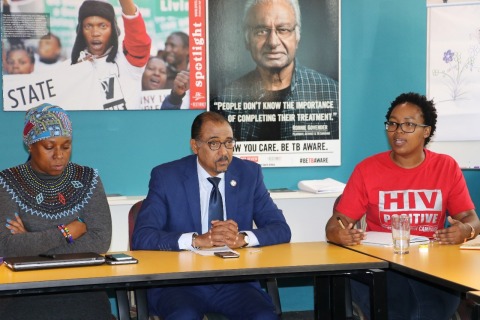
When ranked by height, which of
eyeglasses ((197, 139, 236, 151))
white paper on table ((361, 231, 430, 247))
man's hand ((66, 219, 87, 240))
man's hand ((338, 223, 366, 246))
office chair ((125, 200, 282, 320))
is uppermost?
eyeglasses ((197, 139, 236, 151))

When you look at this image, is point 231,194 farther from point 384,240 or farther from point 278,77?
point 278,77

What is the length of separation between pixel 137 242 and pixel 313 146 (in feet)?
7.10

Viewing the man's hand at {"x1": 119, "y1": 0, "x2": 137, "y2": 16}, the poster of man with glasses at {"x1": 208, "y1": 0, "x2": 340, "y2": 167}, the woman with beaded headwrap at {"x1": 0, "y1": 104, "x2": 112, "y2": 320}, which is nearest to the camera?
the woman with beaded headwrap at {"x1": 0, "y1": 104, "x2": 112, "y2": 320}

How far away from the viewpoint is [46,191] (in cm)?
372

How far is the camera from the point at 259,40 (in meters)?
5.48

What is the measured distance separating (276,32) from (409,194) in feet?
6.34

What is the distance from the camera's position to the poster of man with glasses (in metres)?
5.43

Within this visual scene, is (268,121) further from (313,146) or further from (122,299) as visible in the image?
(122,299)

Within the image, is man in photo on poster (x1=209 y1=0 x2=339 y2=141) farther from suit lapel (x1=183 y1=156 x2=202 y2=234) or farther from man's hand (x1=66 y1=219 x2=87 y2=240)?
man's hand (x1=66 y1=219 x2=87 y2=240)

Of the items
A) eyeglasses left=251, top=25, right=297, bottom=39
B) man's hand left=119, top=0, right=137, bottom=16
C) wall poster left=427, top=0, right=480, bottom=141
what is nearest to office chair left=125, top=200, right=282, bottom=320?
man's hand left=119, top=0, right=137, bottom=16

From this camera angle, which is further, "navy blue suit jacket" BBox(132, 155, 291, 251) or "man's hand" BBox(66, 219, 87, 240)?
"navy blue suit jacket" BBox(132, 155, 291, 251)

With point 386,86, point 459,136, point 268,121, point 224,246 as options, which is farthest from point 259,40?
point 224,246

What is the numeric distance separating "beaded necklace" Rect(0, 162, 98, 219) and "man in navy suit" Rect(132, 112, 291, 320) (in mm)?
336

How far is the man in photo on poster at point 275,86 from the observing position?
17.9ft
